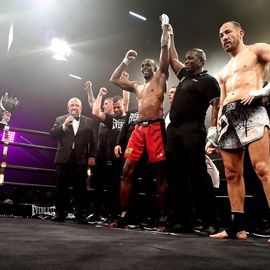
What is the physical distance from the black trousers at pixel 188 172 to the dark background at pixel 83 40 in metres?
1.93

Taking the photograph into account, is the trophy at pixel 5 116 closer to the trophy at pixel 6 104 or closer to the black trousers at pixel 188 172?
the trophy at pixel 6 104

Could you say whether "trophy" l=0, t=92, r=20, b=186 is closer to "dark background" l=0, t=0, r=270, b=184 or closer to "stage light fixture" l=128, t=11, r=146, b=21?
"dark background" l=0, t=0, r=270, b=184

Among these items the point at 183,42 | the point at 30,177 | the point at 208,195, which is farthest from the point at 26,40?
the point at 208,195

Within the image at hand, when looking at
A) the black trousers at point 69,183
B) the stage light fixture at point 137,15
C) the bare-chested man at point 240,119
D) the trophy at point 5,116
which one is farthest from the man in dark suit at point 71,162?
the stage light fixture at point 137,15

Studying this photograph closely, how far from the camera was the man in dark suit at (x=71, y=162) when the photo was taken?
3.04 m

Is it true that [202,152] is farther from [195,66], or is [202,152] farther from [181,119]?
[195,66]

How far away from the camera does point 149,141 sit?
2475mm

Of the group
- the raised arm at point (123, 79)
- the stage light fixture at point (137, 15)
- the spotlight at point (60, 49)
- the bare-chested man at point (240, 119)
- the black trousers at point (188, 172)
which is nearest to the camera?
the bare-chested man at point (240, 119)

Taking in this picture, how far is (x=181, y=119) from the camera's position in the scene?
7.41 ft

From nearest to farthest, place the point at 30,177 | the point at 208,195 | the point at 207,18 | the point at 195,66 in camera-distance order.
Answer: the point at 208,195
the point at 195,66
the point at 207,18
the point at 30,177

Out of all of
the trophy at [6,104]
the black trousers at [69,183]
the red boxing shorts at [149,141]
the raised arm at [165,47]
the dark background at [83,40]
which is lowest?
the black trousers at [69,183]

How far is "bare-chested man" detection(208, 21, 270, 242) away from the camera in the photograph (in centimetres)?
177

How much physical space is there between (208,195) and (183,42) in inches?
126

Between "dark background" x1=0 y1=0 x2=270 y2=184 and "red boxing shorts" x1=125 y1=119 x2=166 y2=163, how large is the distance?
185 centimetres
